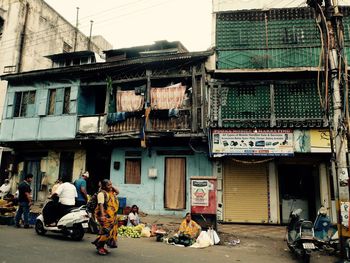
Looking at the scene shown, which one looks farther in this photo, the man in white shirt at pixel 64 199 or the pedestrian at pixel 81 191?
the pedestrian at pixel 81 191

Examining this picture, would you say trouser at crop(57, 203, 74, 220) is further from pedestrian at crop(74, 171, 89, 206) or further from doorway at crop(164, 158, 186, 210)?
doorway at crop(164, 158, 186, 210)

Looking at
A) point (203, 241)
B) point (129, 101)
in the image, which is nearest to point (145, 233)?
point (203, 241)

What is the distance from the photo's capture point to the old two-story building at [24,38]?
20422 millimetres

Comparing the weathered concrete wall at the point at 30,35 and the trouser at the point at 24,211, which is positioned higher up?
the weathered concrete wall at the point at 30,35

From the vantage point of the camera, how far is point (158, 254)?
7371mm

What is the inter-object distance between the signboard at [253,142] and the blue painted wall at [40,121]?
7635 millimetres

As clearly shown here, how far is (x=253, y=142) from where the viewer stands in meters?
12.9

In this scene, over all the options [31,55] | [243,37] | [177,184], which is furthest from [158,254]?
[31,55]

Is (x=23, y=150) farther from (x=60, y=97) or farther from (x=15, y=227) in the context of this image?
→ (x=15, y=227)

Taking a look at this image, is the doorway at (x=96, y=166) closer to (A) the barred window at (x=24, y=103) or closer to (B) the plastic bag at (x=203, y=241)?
(A) the barred window at (x=24, y=103)

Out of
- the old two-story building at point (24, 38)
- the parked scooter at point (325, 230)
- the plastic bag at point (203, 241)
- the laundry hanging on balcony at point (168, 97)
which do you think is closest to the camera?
the parked scooter at point (325, 230)

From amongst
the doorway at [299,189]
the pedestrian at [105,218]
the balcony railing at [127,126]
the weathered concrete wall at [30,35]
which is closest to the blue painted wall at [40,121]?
the balcony railing at [127,126]

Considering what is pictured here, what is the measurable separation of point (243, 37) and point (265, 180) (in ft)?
21.7

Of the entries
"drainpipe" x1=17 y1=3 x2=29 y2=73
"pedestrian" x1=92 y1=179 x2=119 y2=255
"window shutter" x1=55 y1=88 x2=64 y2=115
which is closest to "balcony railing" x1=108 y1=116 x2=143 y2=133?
"window shutter" x1=55 y1=88 x2=64 y2=115
